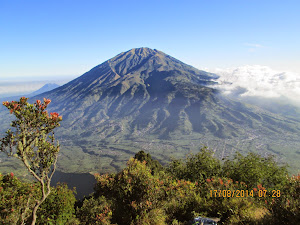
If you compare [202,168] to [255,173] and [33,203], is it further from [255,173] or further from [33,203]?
[33,203]

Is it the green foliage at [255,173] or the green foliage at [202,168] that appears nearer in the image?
the green foliage at [255,173]

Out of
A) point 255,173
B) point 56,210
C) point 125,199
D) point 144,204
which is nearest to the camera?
point 144,204

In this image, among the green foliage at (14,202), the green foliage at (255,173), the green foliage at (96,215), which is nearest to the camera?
the green foliage at (14,202)

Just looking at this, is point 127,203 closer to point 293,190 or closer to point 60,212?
point 60,212

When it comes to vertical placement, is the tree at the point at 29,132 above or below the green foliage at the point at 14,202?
above

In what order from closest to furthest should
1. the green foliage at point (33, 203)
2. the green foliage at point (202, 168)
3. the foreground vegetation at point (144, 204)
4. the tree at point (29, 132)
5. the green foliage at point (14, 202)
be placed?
the tree at point (29, 132), the green foliage at point (14, 202), the foreground vegetation at point (144, 204), the green foliage at point (33, 203), the green foliage at point (202, 168)

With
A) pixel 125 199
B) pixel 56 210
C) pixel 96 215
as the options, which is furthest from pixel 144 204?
Answer: pixel 56 210

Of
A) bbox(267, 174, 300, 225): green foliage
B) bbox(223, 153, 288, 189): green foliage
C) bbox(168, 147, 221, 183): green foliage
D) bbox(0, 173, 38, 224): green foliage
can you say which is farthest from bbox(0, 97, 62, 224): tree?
bbox(168, 147, 221, 183): green foliage

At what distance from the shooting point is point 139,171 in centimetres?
1495

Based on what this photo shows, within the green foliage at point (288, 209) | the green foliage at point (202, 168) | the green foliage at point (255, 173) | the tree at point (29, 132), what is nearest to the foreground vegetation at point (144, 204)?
the green foliage at point (288, 209)

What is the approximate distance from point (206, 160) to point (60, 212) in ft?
81.4

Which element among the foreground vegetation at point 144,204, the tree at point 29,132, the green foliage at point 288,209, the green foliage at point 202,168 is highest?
the tree at point 29,132

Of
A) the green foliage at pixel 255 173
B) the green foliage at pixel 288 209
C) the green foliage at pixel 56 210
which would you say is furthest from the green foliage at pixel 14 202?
the green foliage at pixel 255 173

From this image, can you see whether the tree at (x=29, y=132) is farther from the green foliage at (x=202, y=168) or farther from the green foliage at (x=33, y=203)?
the green foliage at (x=202, y=168)
